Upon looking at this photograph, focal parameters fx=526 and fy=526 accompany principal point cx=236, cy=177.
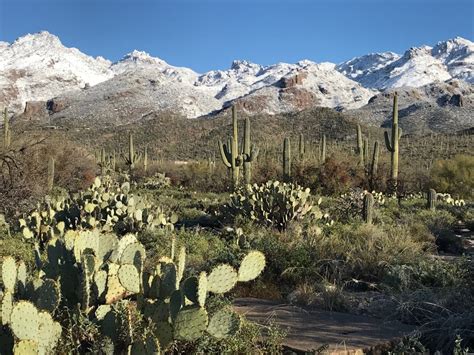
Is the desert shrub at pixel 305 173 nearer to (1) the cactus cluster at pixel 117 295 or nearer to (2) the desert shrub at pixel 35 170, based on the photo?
(2) the desert shrub at pixel 35 170

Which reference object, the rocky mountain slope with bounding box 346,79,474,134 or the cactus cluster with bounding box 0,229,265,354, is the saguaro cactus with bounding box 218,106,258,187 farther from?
the rocky mountain slope with bounding box 346,79,474,134

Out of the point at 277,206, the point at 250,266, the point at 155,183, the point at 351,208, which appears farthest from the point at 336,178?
the point at 250,266

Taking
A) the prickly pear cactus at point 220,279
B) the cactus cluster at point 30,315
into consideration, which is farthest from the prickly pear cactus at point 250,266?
the cactus cluster at point 30,315

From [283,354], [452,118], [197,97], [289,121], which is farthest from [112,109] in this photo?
[283,354]

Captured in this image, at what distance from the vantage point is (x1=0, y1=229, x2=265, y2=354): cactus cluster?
3303 millimetres

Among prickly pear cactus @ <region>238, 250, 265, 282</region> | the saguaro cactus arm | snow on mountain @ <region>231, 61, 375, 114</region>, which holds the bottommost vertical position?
prickly pear cactus @ <region>238, 250, 265, 282</region>

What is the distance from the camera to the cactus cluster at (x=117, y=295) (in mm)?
3303

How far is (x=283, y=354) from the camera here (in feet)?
13.2

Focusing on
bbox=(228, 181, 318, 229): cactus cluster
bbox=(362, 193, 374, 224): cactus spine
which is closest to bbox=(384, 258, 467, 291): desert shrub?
bbox=(228, 181, 318, 229): cactus cluster

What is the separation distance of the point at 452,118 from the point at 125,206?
97116mm

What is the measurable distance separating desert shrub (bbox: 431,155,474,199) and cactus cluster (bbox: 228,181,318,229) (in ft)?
52.0

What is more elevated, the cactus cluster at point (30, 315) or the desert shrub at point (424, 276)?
the cactus cluster at point (30, 315)

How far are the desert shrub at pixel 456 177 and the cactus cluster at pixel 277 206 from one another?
52.0 feet

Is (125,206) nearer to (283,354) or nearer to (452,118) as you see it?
(283,354)
